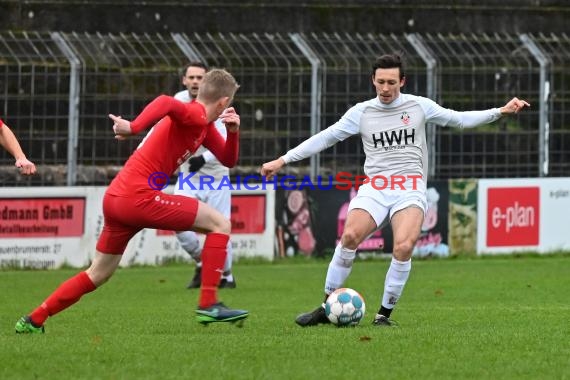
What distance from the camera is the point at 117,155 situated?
62.9 feet

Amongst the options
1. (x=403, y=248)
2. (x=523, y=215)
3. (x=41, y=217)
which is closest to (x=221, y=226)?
(x=403, y=248)

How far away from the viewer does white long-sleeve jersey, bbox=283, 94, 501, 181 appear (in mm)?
11203

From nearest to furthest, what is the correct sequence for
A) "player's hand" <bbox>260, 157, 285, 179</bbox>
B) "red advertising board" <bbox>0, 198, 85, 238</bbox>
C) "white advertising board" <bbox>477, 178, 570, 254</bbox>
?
"player's hand" <bbox>260, 157, 285, 179</bbox> < "red advertising board" <bbox>0, 198, 85, 238</bbox> < "white advertising board" <bbox>477, 178, 570, 254</bbox>

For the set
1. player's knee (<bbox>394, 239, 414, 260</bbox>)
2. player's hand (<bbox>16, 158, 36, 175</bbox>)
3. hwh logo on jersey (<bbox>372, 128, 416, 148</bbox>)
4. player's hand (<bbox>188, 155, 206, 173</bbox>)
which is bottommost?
player's knee (<bbox>394, 239, 414, 260</bbox>)

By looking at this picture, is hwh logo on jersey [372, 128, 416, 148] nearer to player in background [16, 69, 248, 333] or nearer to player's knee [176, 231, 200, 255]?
player in background [16, 69, 248, 333]

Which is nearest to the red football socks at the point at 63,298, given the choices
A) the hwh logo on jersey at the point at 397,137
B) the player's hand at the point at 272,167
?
the player's hand at the point at 272,167

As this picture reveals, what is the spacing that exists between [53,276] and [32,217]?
98 cm

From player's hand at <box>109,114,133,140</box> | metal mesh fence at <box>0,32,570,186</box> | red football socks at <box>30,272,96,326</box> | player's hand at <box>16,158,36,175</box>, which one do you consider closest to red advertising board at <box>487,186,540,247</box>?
metal mesh fence at <box>0,32,570,186</box>

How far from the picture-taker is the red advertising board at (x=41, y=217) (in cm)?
1795

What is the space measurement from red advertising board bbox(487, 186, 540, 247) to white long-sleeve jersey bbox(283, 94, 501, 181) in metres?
9.25

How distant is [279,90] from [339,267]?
8.76m

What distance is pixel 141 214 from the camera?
31.7ft

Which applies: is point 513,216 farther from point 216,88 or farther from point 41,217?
point 216,88

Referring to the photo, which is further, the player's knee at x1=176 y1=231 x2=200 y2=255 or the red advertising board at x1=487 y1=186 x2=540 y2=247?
the red advertising board at x1=487 y1=186 x2=540 y2=247
